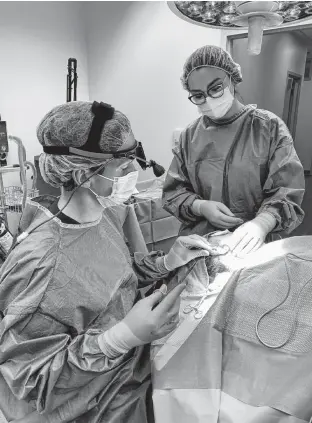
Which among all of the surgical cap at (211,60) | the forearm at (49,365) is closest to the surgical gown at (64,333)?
the forearm at (49,365)

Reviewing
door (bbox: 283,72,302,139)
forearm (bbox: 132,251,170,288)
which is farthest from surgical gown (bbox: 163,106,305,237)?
door (bbox: 283,72,302,139)

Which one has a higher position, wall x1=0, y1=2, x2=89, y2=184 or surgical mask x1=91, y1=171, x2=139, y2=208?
wall x1=0, y1=2, x2=89, y2=184

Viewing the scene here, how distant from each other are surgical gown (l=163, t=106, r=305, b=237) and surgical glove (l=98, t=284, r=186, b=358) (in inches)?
22.2

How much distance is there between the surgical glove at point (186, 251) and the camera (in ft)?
3.41

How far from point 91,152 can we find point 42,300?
1.33 ft

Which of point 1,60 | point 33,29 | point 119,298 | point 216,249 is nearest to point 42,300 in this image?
point 119,298

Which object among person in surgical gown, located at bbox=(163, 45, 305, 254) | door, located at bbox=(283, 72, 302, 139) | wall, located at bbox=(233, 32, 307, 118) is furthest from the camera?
door, located at bbox=(283, 72, 302, 139)

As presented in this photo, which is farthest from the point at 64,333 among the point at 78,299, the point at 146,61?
the point at 146,61

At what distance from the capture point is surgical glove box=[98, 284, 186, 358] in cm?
75

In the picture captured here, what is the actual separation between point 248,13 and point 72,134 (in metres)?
0.55

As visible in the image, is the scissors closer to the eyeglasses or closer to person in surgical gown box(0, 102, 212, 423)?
person in surgical gown box(0, 102, 212, 423)

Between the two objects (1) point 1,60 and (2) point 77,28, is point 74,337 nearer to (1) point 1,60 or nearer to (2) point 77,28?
(1) point 1,60

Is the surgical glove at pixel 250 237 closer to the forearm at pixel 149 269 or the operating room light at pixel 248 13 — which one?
the forearm at pixel 149 269

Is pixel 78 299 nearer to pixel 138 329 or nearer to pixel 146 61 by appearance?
pixel 138 329
